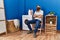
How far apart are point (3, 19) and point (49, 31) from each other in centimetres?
180

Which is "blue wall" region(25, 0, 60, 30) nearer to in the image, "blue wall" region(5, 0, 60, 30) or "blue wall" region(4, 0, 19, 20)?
"blue wall" region(5, 0, 60, 30)

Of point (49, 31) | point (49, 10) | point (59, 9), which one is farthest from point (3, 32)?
point (59, 9)

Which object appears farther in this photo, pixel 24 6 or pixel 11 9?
pixel 24 6

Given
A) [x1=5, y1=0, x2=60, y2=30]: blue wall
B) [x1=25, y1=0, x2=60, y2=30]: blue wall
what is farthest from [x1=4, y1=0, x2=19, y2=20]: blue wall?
[x1=25, y1=0, x2=60, y2=30]: blue wall

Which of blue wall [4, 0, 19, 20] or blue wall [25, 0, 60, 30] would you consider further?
blue wall [25, 0, 60, 30]

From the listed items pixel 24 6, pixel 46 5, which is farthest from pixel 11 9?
pixel 46 5

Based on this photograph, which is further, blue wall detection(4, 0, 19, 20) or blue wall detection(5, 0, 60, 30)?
blue wall detection(5, 0, 60, 30)

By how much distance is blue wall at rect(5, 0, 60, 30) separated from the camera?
5.06m

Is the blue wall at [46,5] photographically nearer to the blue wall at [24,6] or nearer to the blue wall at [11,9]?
the blue wall at [24,6]

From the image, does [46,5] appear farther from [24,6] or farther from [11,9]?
[11,9]

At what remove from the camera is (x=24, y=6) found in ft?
17.9

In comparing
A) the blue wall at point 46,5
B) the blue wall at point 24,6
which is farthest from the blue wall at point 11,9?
the blue wall at point 46,5

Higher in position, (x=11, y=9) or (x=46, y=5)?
(x=46, y=5)

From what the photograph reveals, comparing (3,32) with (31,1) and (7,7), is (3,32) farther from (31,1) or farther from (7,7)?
(31,1)
